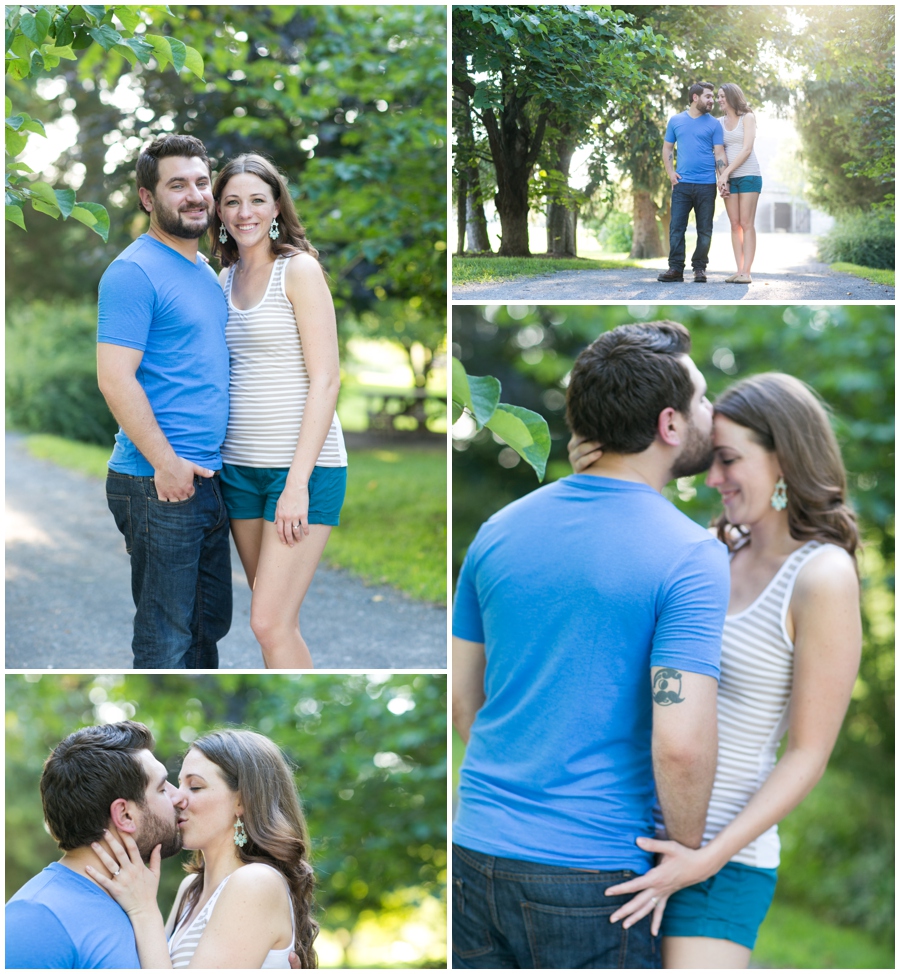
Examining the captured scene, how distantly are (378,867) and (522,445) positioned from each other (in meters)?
4.30

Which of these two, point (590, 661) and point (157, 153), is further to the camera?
point (157, 153)

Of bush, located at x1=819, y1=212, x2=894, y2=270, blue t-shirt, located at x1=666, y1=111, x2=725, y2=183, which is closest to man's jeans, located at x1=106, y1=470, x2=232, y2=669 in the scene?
blue t-shirt, located at x1=666, y1=111, x2=725, y2=183

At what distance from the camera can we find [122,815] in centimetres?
203

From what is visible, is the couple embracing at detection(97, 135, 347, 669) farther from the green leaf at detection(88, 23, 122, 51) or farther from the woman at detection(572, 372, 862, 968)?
the woman at detection(572, 372, 862, 968)

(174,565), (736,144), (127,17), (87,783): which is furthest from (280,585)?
(736,144)

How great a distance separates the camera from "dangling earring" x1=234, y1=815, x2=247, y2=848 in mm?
2145

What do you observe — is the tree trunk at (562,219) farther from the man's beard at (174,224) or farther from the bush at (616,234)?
the man's beard at (174,224)

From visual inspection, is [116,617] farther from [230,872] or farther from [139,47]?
[139,47]

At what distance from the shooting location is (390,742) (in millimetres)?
5316

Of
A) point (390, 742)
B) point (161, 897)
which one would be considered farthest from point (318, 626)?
point (161, 897)

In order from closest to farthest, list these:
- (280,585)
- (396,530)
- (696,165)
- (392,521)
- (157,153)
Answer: (157,153)
(280,585)
(696,165)
(396,530)
(392,521)

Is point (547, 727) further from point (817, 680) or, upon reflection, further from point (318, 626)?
point (318, 626)

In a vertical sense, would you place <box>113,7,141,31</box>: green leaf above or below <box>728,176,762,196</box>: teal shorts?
above

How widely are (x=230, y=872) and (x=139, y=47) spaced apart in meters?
2.03
